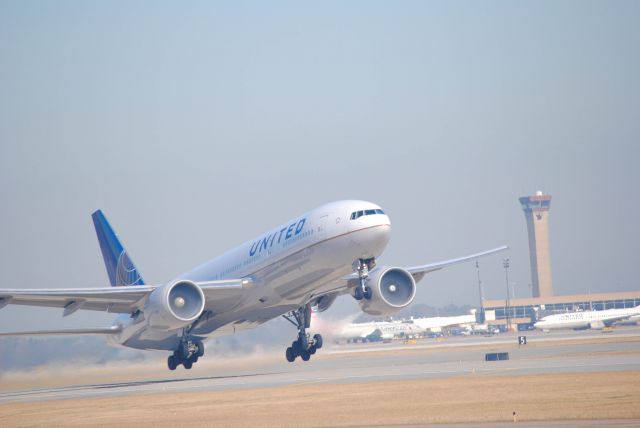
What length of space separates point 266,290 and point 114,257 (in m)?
14.4

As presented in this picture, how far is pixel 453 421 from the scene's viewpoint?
22375 millimetres

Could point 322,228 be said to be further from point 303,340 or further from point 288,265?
point 303,340

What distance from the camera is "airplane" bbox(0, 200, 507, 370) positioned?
1471 inches

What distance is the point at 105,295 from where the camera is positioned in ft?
135

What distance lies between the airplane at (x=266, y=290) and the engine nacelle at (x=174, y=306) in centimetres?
4

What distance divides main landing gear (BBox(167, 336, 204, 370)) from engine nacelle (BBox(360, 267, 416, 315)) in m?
8.04

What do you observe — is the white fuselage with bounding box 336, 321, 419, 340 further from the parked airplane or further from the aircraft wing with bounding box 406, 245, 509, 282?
the aircraft wing with bounding box 406, 245, 509, 282

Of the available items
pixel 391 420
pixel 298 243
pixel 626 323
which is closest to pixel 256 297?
pixel 298 243

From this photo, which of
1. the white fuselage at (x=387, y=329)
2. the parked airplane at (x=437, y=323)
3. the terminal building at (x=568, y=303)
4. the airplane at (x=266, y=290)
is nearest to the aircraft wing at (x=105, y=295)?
the airplane at (x=266, y=290)

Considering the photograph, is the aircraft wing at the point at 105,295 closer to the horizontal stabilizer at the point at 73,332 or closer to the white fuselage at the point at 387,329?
the horizontal stabilizer at the point at 73,332

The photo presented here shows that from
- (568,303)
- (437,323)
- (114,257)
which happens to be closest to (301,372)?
(114,257)

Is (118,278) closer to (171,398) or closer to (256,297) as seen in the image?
(256,297)

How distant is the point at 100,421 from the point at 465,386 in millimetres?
11840

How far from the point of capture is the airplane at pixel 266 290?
37.4m
